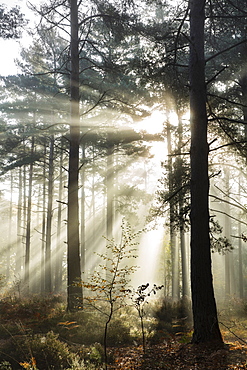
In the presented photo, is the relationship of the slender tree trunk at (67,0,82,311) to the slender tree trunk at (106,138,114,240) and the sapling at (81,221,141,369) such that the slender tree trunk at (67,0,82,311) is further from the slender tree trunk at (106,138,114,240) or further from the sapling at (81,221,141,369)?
the slender tree trunk at (106,138,114,240)

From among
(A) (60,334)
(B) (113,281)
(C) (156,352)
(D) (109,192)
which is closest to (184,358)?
(C) (156,352)

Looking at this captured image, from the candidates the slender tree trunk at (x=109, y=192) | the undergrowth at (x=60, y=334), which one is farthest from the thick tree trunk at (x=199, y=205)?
the slender tree trunk at (x=109, y=192)

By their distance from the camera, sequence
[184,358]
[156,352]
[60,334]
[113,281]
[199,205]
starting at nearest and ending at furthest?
[184,358] < [113,281] < [156,352] < [199,205] < [60,334]

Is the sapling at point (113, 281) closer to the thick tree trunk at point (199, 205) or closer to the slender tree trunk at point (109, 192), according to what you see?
the thick tree trunk at point (199, 205)

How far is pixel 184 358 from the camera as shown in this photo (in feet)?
16.2

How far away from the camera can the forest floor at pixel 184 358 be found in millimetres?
4547

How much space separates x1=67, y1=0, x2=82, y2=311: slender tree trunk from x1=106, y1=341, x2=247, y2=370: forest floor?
10.5 ft

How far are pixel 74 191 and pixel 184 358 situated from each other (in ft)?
18.8

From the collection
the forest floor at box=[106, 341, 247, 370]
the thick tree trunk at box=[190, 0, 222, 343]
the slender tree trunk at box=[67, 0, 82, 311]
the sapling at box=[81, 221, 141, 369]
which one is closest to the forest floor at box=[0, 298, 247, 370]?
the forest floor at box=[106, 341, 247, 370]

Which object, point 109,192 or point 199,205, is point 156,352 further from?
point 109,192

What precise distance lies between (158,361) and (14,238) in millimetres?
37033

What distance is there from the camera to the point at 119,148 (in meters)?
17.7

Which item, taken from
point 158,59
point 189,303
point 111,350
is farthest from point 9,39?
point 189,303

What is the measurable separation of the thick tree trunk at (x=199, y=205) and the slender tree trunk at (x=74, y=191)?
3863 millimetres
